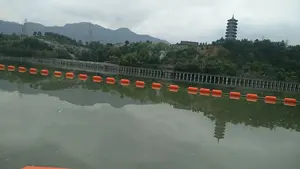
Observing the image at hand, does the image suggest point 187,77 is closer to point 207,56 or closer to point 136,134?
point 207,56

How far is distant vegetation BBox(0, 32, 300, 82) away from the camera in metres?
39.2

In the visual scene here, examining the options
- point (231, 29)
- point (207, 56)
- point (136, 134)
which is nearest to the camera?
point (136, 134)

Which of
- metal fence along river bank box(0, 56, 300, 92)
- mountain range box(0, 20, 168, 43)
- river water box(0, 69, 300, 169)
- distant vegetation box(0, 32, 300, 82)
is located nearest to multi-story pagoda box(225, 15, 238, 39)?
distant vegetation box(0, 32, 300, 82)

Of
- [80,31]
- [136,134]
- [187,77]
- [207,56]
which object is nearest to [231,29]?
[207,56]

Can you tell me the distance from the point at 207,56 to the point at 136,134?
38.5 meters

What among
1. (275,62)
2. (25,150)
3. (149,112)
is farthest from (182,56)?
(25,150)

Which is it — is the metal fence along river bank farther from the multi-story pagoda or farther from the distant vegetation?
the multi-story pagoda

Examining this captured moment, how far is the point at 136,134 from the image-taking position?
11.2 m

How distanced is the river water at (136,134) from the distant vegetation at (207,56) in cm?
2038

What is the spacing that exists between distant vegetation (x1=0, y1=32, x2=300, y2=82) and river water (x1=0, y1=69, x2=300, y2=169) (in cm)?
2038

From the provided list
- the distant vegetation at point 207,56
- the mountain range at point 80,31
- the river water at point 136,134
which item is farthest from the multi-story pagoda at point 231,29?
the mountain range at point 80,31

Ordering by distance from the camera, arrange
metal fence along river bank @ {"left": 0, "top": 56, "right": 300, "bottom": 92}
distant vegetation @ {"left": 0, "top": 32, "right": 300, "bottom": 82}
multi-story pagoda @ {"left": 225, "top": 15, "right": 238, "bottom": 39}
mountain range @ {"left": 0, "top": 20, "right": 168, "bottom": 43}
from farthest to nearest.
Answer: mountain range @ {"left": 0, "top": 20, "right": 168, "bottom": 43} → multi-story pagoda @ {"left": 225, "top": 15, "right": 238, "bottom": 39} → distant vegetation @ {"left": 0, "top": 32, "right": 300, "bottom": 82} → metal fence along river bank @ {"left": 0, "top": 56, "right": 300, "bottom": 92}

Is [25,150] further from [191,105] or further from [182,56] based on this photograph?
[182,56]

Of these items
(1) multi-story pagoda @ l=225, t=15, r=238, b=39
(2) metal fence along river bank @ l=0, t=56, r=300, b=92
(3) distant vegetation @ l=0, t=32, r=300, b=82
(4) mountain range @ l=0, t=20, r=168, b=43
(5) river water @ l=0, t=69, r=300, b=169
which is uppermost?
(4) mountain range @ l=0, t=20, r=168, b=43
